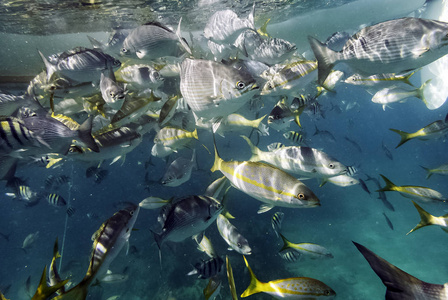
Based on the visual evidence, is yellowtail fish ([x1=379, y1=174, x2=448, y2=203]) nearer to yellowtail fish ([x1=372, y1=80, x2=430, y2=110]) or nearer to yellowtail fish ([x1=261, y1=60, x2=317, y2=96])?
yellowtail fish ([x1=261, y1=60, x2=317, y2=96])

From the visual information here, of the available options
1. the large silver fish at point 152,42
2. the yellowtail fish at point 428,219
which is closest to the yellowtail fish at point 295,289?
the yellowtail fish at point 428,219

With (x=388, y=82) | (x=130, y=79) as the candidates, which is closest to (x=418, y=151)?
(x=388, y=82)

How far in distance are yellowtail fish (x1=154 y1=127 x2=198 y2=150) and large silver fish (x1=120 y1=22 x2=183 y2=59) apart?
1643 mm

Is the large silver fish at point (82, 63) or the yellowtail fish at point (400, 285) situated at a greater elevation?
the large silver fish at point (82, 63)

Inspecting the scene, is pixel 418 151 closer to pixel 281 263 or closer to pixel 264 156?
pixel 281 263

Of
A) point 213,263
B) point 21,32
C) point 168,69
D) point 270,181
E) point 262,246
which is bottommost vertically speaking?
point 262,246

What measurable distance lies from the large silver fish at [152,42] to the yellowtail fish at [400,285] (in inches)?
139

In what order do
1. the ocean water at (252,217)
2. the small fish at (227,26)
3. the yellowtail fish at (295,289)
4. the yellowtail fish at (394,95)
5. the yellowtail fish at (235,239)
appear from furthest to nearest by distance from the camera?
the ocean water at (252,217)
the yellowtail fish at (394,95)
the yellowtail fish at (235,239)
the small fish at (227,26)
the yellowtail fish at (295,289)

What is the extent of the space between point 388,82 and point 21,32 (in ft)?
37.7

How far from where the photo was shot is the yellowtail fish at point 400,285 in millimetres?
1421

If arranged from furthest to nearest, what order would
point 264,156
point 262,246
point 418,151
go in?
point 418,151 → point 262,246 → point 264,156

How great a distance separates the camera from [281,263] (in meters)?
9.60

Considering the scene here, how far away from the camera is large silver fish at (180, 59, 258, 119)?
2260 mm

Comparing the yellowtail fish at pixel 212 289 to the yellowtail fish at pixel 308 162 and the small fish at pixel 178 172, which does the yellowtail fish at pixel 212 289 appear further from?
the yellowtail fish at pixel 308 162
